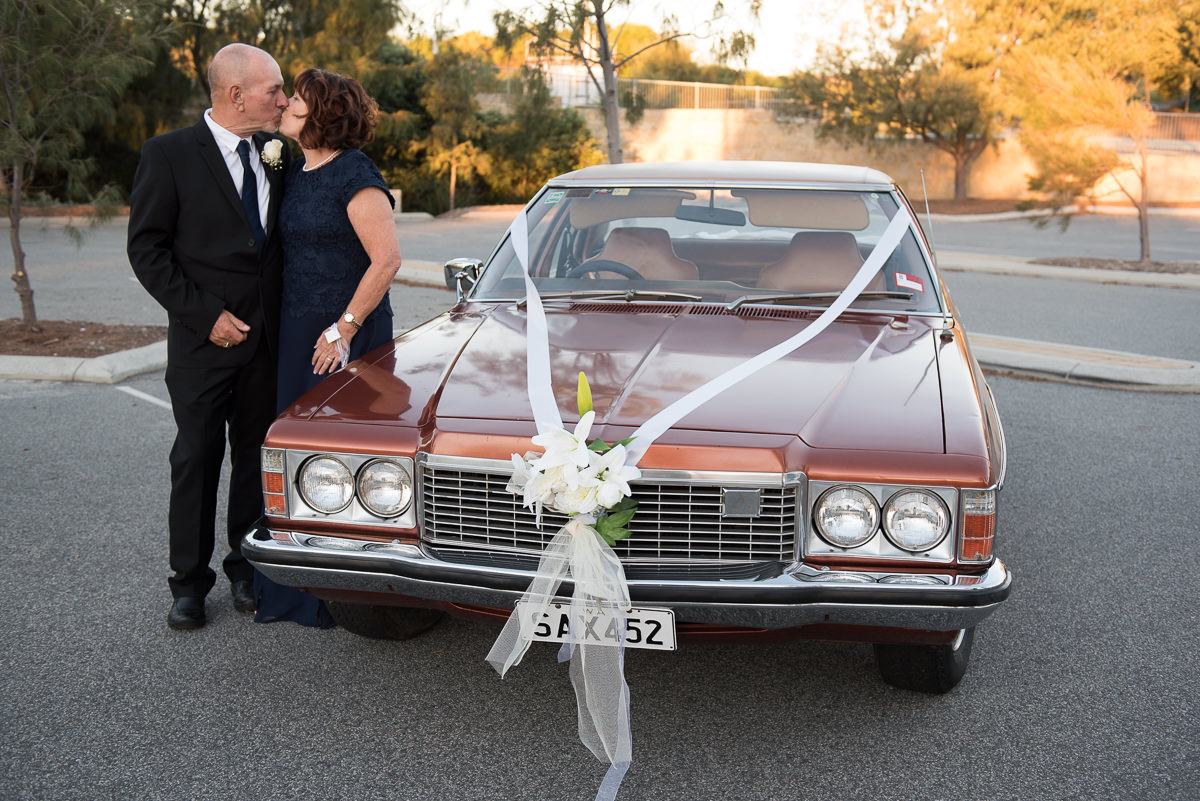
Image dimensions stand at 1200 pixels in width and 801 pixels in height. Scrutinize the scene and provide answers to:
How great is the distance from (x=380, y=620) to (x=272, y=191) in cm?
156

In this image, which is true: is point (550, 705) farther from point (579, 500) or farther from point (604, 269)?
point (604, 269)

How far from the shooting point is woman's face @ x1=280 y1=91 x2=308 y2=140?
11.4ft

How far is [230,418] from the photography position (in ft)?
12.6

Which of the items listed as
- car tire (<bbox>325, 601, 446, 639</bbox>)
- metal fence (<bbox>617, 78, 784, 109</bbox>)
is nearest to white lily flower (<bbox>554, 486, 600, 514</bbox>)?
car tire (<bbox>325, 601, 446, 639</bbox>)

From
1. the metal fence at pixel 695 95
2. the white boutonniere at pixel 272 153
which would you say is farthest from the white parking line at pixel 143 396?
the metal fence at pixel 695 95

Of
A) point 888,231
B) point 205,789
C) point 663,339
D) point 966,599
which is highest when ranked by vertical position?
point 888,231

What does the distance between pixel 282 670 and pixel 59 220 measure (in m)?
19.3

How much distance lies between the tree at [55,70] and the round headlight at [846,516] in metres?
7.79

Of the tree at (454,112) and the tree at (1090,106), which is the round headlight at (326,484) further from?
the tree at (454,112)

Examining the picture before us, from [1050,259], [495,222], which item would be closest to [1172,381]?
[1050,259]

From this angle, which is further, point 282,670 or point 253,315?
point 253,315

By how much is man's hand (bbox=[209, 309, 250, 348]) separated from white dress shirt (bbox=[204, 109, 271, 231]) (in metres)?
0.35

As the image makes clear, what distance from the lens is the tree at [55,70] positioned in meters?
8.09

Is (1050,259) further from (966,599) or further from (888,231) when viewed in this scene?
(966,599)
